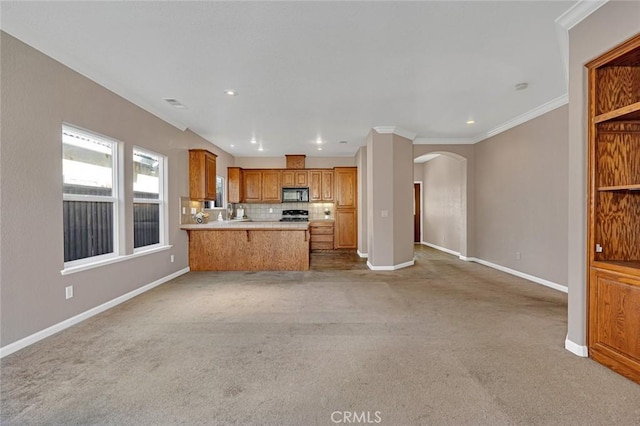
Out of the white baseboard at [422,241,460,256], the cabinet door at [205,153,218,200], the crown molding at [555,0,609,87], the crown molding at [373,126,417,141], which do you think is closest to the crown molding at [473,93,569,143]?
the crown molding at [373,126,417,141]

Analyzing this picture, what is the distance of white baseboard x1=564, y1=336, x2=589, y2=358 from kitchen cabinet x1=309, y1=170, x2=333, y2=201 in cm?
631

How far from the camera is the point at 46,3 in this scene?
2.16m

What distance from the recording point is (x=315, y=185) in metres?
8.34

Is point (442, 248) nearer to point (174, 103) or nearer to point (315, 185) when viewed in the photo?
point (315, 185)

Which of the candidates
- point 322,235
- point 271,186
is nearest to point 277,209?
point 271,186

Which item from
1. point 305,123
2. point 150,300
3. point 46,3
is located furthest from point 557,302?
point 46,3

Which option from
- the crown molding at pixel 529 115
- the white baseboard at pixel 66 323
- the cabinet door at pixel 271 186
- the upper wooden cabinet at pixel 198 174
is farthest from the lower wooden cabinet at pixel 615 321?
the cabinet door at pixel 271 186

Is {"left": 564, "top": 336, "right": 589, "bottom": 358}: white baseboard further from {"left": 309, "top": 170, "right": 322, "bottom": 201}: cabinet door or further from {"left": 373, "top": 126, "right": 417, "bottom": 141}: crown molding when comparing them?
{"left": 309, "top": 170, "right": 322, "bottom": 201}: cabinet door

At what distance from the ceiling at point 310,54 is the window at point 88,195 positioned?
29.8 inches

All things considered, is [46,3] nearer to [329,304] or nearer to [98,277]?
[98,277]

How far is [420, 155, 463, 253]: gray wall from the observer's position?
7.27 meters

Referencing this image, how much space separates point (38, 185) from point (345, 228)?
21.0 feet

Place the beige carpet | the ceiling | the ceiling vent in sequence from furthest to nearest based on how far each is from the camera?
the ceiling vent → the ceiling → the beige carpet

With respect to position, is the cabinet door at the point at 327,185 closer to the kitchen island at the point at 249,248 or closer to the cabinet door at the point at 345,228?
the cabinet door at the point at 345,228
